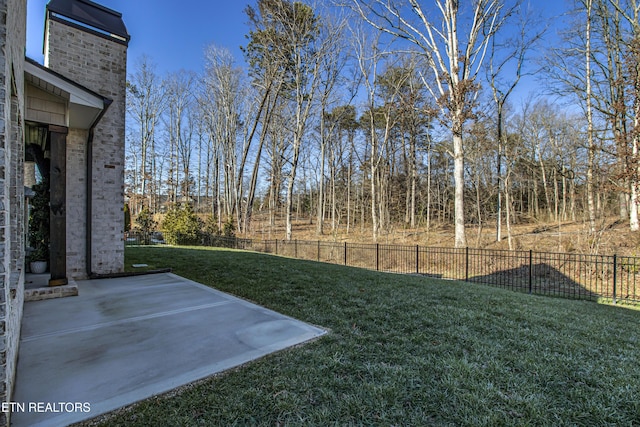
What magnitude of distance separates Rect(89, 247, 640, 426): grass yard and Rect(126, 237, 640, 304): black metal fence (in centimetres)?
420

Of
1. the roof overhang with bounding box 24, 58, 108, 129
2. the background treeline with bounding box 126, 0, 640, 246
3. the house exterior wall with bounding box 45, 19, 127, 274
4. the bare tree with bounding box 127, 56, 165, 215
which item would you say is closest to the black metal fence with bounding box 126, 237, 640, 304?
the background treeline with bounding box 126, 0, 640, 246

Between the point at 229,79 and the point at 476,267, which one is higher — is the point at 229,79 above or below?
above

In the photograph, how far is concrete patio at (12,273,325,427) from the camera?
201cm

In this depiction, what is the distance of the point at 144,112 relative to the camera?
23.6m

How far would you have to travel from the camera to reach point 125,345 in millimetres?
2842

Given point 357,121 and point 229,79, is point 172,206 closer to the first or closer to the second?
point 229,79

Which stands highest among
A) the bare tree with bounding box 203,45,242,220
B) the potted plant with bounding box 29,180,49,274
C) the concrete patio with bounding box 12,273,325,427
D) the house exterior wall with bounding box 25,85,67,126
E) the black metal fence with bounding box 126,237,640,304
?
the bare tree with bounding box 203,45,242,220

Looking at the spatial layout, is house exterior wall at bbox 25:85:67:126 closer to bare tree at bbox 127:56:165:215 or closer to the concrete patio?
the concrete patio

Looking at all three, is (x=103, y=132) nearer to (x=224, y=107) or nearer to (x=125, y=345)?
(x=125, y=345)

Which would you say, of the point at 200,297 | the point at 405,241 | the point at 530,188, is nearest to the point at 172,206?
the point at 405,241

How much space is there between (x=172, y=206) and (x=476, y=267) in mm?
16104

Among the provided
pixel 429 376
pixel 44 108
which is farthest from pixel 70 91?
pixel 429 376

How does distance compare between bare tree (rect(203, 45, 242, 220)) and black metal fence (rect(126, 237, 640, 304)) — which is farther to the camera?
bare tree (rect(203, 45, 242, 220))

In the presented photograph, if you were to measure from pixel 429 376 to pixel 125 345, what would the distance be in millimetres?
2707
